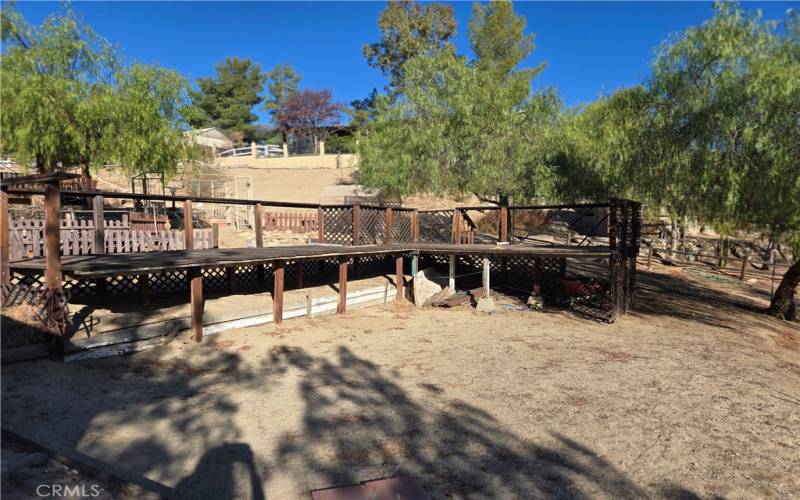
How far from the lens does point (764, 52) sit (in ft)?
29.8

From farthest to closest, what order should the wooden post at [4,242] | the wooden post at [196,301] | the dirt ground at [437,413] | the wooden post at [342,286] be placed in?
the wooden post at [342,286] → the wooden post at [196,301] → the wooden post at [4,242] → the dirt ground at [437,413]

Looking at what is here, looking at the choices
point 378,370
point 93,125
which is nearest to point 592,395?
point 378,370

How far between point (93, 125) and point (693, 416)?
17925 mm

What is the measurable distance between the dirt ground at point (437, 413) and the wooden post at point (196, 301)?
322 millimetres

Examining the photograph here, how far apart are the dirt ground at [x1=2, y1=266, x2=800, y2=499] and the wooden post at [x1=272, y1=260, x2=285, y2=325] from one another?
43cm

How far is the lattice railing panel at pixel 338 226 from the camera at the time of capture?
12.9m

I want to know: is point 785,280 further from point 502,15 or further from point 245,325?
point 502,15

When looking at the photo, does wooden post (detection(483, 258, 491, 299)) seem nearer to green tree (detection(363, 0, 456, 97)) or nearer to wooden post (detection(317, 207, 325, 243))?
wooden post (detection(317, 207, 325, 243))

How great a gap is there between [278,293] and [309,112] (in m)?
45.4

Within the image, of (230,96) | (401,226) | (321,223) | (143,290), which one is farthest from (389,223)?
(230,96)

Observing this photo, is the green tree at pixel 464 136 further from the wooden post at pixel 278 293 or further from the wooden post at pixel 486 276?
the wooden post at pixel 278 293

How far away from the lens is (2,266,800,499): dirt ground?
4336 millimetres

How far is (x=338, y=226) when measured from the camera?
1302 cm

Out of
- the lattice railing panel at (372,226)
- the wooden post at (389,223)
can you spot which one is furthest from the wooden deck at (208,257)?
the lattice railing panel at (372,226)
